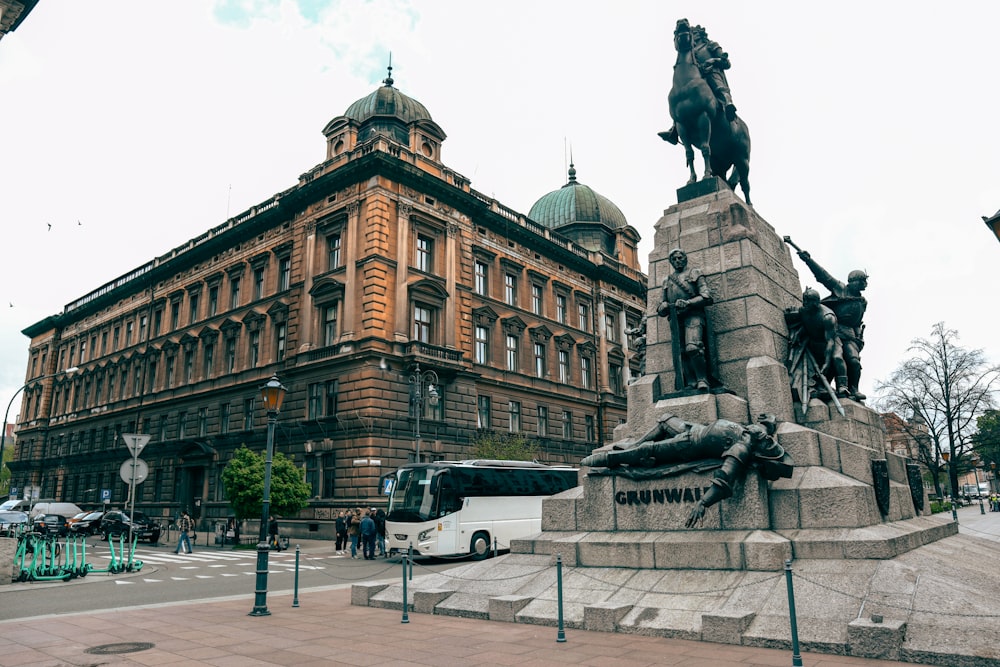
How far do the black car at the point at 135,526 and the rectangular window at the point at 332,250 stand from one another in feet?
52.7

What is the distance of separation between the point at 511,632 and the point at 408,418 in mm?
26107

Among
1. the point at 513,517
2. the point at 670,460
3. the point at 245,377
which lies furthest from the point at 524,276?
the point at 670,460

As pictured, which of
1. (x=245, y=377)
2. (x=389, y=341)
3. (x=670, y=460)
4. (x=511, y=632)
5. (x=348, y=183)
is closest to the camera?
(x=511, y=632)

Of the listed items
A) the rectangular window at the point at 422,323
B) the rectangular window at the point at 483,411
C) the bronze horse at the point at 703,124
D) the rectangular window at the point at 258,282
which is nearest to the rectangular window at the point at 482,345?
the rectangular window at the point at 483,411

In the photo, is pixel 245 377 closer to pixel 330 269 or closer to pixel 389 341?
pixel 330 269

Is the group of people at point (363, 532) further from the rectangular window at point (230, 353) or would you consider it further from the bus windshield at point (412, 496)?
the rectangular window at point (230, 353)

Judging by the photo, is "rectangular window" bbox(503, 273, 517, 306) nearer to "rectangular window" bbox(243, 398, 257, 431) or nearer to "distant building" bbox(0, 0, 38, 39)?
"rectangular window" bbox(243, 398, 257, 431)

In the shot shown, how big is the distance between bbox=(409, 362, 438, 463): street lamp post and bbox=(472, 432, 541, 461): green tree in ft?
12.7

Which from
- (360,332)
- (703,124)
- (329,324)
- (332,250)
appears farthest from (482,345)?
(703,124)

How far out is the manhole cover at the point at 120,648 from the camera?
8.49 m

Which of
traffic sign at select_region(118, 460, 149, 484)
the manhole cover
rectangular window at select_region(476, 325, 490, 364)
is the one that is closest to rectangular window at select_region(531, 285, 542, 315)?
rectangular window at select_region(476, 325, 490, 364)

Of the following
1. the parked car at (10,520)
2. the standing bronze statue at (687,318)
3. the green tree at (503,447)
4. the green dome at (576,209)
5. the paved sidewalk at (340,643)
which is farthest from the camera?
the green dome at (576,209)

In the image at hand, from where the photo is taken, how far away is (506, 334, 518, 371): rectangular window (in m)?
42.8

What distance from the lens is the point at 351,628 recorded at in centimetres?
988
